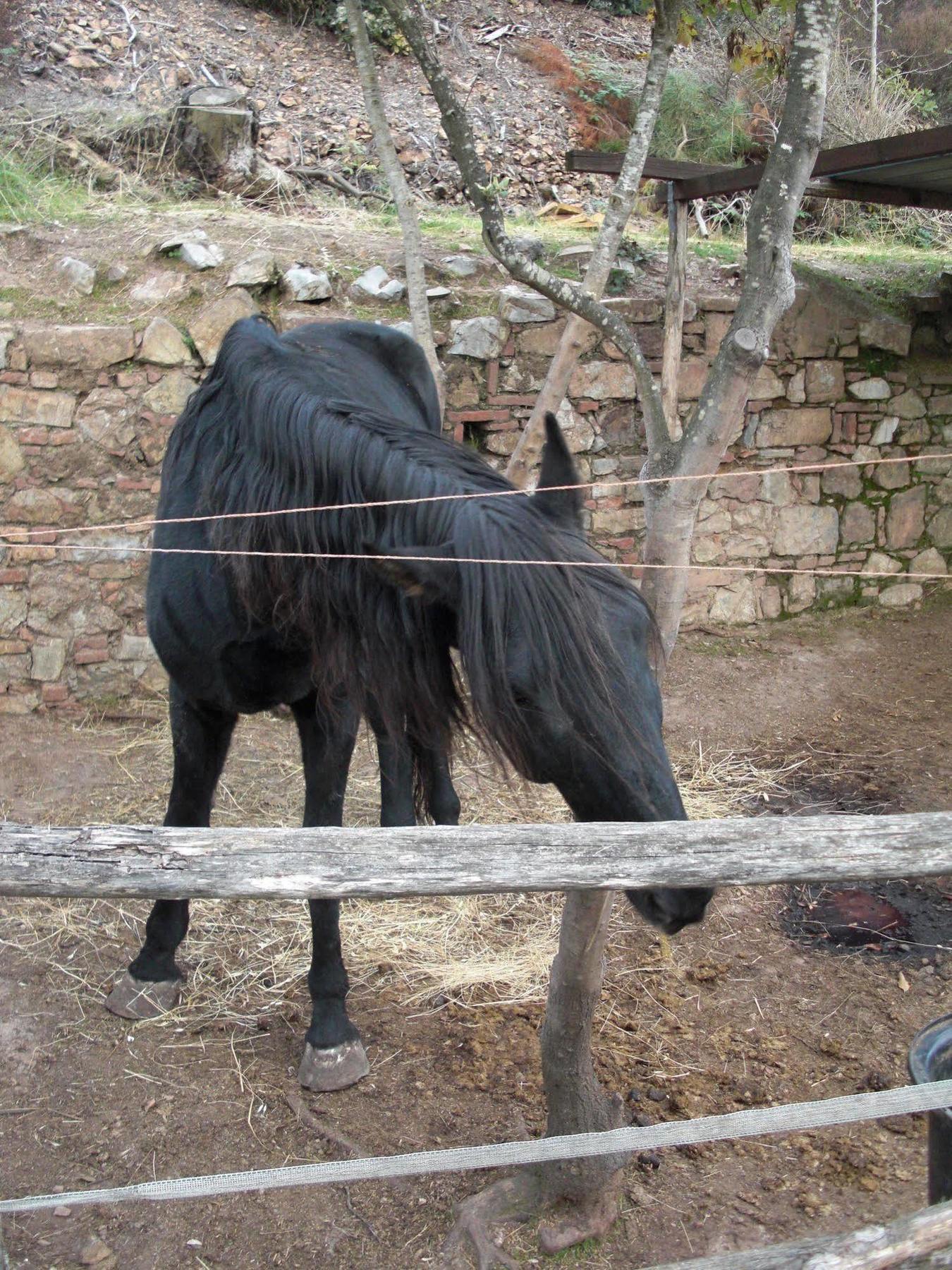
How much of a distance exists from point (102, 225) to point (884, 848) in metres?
6.08

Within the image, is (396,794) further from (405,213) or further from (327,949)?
(405,213)

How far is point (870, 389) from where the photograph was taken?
256 inches

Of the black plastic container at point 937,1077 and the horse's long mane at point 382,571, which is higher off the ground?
the horse's long mane at point 382,571

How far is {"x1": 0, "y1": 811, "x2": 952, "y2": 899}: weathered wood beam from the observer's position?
163 cm

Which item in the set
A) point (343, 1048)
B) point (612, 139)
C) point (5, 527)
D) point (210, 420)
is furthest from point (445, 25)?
point (343, 1048)

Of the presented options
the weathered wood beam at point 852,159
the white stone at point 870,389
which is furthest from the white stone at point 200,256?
the white stone at point 870,389

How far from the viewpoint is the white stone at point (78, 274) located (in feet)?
18.4

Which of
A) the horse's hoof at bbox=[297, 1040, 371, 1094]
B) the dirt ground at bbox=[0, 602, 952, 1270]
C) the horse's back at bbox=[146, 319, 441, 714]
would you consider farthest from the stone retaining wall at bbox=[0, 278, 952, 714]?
the horse's hoof at bbox=[297, 1040, 371, 1094]

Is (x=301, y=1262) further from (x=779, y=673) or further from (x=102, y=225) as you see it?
(x=102, y=225)

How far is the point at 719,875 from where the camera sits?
1.71m

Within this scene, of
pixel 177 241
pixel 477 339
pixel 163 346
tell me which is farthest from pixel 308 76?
pixel 163 346

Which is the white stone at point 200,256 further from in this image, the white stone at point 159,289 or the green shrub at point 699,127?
the green shrub at point 699,127

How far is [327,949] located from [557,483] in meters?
1.59

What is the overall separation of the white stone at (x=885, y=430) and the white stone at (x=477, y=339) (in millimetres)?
2565
